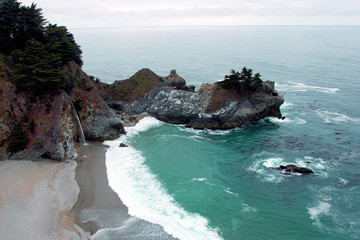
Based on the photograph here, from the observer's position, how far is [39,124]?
45188mm

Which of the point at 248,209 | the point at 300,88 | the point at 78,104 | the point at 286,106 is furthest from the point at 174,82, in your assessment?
the point at 248,209

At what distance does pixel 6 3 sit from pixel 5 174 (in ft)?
121

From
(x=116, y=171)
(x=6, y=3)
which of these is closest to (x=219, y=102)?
(x=116, y=171)

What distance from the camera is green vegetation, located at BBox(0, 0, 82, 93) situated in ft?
156

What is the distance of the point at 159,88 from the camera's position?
7362 centimetres

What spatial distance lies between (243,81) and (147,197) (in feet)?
134

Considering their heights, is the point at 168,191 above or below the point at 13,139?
below

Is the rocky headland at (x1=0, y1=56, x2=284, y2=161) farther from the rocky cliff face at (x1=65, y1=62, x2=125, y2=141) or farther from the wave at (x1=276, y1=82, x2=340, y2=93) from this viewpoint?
the wave at (x1=276, y1=82, x2=340, y2=93)

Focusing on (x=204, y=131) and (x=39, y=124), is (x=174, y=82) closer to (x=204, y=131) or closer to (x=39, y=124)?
(x=204, y=131)

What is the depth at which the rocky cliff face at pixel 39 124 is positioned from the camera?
42406 mm

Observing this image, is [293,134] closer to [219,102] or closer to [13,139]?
[219,102]

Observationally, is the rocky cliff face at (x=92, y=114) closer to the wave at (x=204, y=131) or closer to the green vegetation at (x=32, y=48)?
the green vegetation at (x=32, y=48)

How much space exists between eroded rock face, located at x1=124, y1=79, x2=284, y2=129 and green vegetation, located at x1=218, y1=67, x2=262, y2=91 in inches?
58.6

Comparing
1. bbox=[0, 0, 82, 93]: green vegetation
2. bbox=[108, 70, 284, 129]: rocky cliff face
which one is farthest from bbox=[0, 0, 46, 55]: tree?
bbox=[108, 70, 284, 129]: rocky cliff face
